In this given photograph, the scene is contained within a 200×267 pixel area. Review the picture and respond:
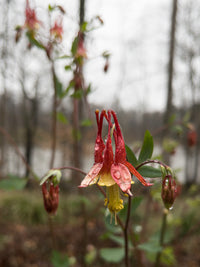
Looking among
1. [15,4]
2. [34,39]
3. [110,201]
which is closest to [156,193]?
[110,201]

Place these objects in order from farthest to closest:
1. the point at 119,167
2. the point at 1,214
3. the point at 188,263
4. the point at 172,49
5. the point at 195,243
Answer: the point at 1,214
the point at 195,243
the point at 188,263
the point at 172,49
the point at 119,167

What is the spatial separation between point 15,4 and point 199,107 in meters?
7.94

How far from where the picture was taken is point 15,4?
16.7 feet

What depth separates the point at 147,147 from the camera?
704 mm

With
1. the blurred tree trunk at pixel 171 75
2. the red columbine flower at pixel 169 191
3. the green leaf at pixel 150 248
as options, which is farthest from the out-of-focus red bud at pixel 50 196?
the blurred tree trunk at pixel 171 75

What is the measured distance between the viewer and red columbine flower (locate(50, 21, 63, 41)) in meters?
1.42

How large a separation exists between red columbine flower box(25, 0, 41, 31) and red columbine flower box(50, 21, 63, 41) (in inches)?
3.9

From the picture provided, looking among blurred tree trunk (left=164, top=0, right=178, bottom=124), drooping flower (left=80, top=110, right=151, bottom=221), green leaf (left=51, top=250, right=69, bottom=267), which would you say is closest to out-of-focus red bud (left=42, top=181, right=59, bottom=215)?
drooping flower (left=80, top=110, right=151, bottom=221)

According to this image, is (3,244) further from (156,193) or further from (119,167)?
(119,167)

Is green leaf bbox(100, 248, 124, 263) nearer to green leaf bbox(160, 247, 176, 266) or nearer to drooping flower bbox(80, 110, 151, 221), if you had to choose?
green leaf bbox(160, 247, 176, 266)

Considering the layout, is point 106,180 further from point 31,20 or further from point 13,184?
point 31,20

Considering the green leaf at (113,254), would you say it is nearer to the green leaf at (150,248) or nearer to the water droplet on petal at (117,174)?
the green leaf at (150,248)

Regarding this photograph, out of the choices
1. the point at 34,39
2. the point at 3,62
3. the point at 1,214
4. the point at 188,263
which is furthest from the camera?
the point at 1,214

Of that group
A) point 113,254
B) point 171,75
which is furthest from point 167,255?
point 171,75
